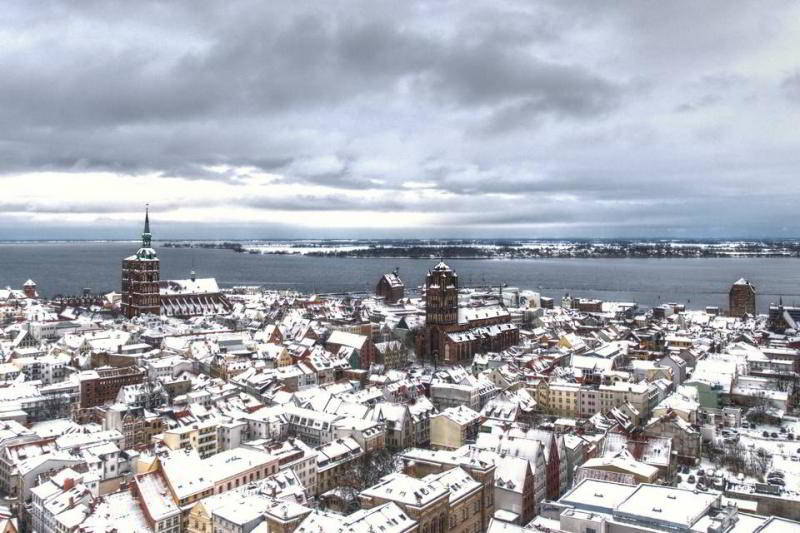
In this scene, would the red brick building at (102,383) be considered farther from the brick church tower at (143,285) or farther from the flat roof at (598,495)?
the brick church tower at (143,285)

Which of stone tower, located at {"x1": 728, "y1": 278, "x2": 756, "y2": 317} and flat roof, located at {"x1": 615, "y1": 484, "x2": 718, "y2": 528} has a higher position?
stone tower, located at {"x1": 728, "y1": 278, "x2": 756, "y2": 317}

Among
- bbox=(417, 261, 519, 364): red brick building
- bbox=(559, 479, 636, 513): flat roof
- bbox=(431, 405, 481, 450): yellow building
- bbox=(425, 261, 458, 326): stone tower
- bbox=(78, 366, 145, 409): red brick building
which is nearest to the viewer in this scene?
bbox=(559, 479, 636, 513): flat roof

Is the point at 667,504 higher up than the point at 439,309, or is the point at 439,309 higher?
the point at 439,309

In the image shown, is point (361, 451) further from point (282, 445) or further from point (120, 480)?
point (120, 480)

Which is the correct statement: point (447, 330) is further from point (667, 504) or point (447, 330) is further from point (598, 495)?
point (667, 504)

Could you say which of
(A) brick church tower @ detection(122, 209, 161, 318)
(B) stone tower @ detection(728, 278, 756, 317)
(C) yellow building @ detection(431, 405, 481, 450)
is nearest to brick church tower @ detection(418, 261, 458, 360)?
(C) yellow building @ detection(431, 405, 481, 450)

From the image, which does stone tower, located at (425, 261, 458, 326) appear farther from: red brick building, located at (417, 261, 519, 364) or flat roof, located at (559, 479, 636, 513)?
flat roof, located at (559, 479, 636, 513)

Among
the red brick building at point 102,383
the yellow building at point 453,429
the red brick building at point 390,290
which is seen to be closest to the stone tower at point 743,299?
the red brick building at point 390,290

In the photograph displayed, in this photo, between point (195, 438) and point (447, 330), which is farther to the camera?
point (447, 330)

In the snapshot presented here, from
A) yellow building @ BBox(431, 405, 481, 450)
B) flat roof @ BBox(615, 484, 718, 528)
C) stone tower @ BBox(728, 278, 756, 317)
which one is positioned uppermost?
stone tower @ BBox(728, 278, 756, 317)

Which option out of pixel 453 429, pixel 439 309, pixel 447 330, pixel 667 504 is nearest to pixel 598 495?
pixel 667 504

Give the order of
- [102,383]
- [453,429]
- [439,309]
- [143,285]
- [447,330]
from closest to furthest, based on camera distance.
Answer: [453,429] < [102,383] < [447,330] < [439,309] < [143,285]

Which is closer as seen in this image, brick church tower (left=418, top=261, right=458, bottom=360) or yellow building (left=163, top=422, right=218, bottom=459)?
yellow building (left=163, top=422, right=218, bottom=459)
